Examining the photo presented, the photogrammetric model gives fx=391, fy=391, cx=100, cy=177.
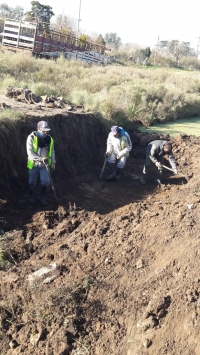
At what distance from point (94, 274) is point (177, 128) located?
517 inches

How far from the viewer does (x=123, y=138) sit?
33.8ft

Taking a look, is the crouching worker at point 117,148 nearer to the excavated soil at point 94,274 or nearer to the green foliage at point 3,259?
the excavated soil at point 94,274

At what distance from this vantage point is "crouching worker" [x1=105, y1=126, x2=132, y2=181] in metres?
10.3

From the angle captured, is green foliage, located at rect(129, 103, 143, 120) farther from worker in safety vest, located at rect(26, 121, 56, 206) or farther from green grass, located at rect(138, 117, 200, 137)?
worker in safety vest, located at rect(26, 121, 56, 206)

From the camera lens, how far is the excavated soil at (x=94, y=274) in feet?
14.7

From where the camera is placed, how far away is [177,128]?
1761cm

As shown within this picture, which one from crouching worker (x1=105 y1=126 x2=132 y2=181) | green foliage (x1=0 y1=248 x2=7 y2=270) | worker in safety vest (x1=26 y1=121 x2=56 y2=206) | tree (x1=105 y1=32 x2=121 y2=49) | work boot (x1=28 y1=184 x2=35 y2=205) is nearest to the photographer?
green foliage (x1=0 y1=248 x2=7 y2=270)

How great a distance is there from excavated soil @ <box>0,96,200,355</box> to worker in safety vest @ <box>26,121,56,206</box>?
0.63 meters

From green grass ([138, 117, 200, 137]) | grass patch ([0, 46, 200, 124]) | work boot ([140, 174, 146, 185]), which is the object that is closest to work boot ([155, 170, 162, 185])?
work boot ([140, 174, 146, 185])

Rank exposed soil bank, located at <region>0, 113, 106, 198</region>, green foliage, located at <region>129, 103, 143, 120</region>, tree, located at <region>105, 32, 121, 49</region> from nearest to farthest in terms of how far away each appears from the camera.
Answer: exposed soil bank, located at <region>0, 113, 106, 198</region> → green foliage, located at <region>129, 103, 143, 120</region> → tree, located at <region>105, 32, 121, 49</region>

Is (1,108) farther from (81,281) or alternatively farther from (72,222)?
(81,281)

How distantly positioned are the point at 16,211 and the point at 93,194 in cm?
241

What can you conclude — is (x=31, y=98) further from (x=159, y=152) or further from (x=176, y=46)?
(x=176, y=46)

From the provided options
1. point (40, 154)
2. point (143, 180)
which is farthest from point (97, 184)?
point (40, 154)
